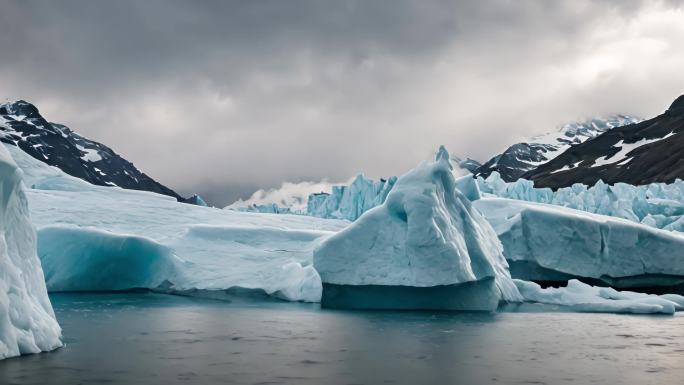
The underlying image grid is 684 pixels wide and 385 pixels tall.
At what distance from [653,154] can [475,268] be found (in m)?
102

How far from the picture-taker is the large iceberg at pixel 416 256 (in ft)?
62.1

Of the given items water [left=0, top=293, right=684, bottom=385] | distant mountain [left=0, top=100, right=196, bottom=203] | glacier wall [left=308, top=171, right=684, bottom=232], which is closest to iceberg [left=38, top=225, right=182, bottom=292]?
water [left=0, top=293, right=684, bottom=385]

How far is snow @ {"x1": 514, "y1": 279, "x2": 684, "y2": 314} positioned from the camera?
69.0 ft

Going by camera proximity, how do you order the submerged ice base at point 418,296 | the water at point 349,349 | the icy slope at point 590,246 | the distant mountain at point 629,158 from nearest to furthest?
the water at point 349,349
the submerged ice base at point 418,296
the icy slope at point 590,246
the distant mountain at point 629,158

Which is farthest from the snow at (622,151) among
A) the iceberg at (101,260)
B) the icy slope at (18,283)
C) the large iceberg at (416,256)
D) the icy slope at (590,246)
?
the icy slope at (18,283)

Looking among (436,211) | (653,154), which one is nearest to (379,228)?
(436,211)

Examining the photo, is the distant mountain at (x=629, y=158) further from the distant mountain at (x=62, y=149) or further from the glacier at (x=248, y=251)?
the distant mountain at (x=62, y=149)

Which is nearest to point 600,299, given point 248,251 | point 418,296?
point 418,296

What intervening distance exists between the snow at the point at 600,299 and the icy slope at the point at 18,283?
1658 cm

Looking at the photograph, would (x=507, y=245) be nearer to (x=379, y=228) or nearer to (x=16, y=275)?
(x=379, y=228)

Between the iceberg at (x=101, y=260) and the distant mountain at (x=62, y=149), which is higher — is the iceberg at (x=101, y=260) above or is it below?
below

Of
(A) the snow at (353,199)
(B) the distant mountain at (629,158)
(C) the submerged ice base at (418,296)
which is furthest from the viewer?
(B) the distant mountain at (629,158)

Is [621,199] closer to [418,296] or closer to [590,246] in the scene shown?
[590,246]

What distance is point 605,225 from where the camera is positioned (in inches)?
1140
